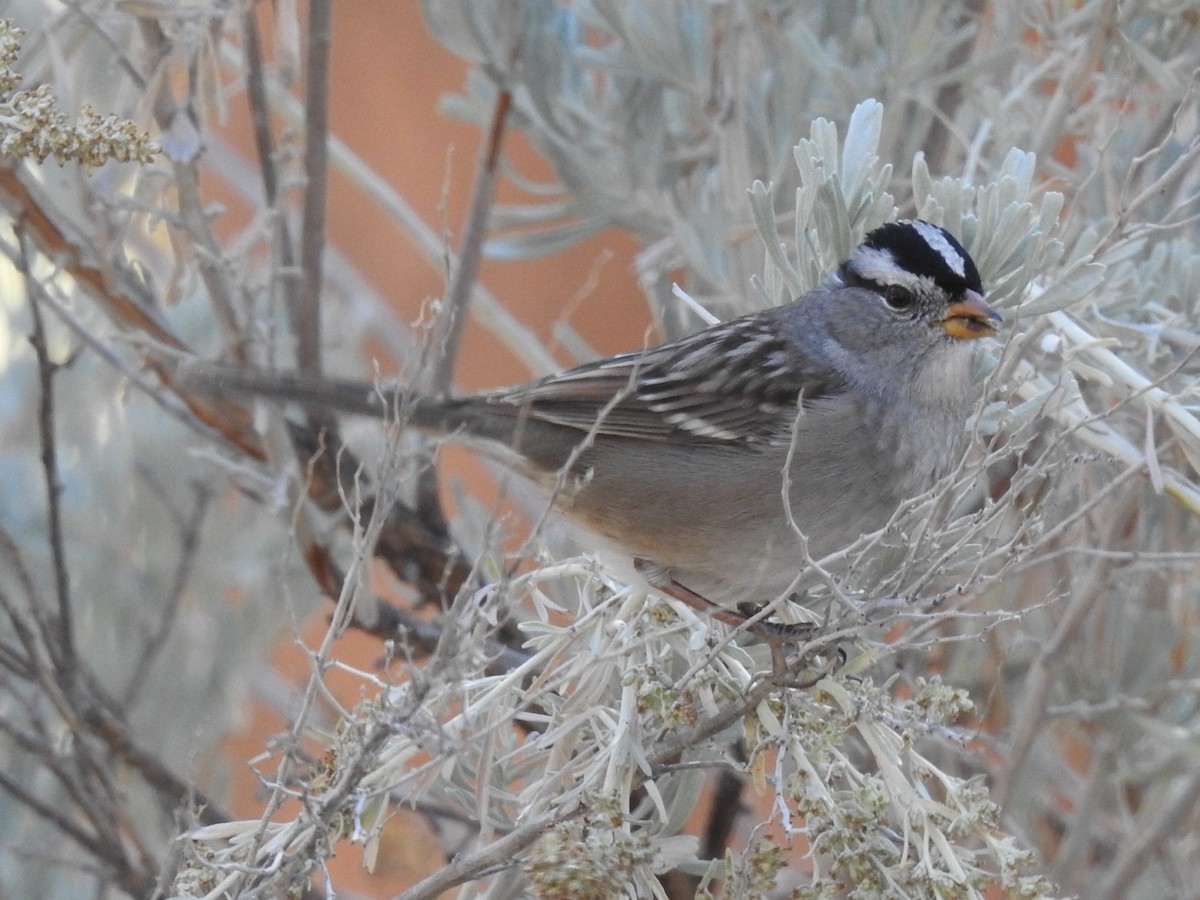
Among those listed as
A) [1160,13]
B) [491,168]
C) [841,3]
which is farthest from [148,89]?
[1160,13]

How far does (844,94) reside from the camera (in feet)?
7.05

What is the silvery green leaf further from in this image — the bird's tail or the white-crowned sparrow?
the bird's tail

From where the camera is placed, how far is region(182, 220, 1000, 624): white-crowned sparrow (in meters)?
1.74

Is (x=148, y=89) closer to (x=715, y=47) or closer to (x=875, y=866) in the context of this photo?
(x=715, y=47)

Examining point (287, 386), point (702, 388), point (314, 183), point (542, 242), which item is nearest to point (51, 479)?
point (287, 386)

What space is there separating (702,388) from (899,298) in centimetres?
27

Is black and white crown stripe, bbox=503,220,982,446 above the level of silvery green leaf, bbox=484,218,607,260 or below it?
below

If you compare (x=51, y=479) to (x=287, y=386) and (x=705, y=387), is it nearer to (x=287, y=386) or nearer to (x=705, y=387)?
Answer: (x=287, y=386)

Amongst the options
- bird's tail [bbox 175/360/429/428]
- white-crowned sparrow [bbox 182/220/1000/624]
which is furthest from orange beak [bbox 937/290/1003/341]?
bird's tail [bbox 175/360/429/428]

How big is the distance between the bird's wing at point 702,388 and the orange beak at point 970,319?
174 millimetres

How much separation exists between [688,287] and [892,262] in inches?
22.5

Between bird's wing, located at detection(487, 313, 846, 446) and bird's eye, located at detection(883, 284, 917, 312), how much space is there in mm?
116

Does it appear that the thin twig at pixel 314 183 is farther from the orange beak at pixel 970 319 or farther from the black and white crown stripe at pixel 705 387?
the orange beak at pixel 970 319

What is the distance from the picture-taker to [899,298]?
1.89 metres
